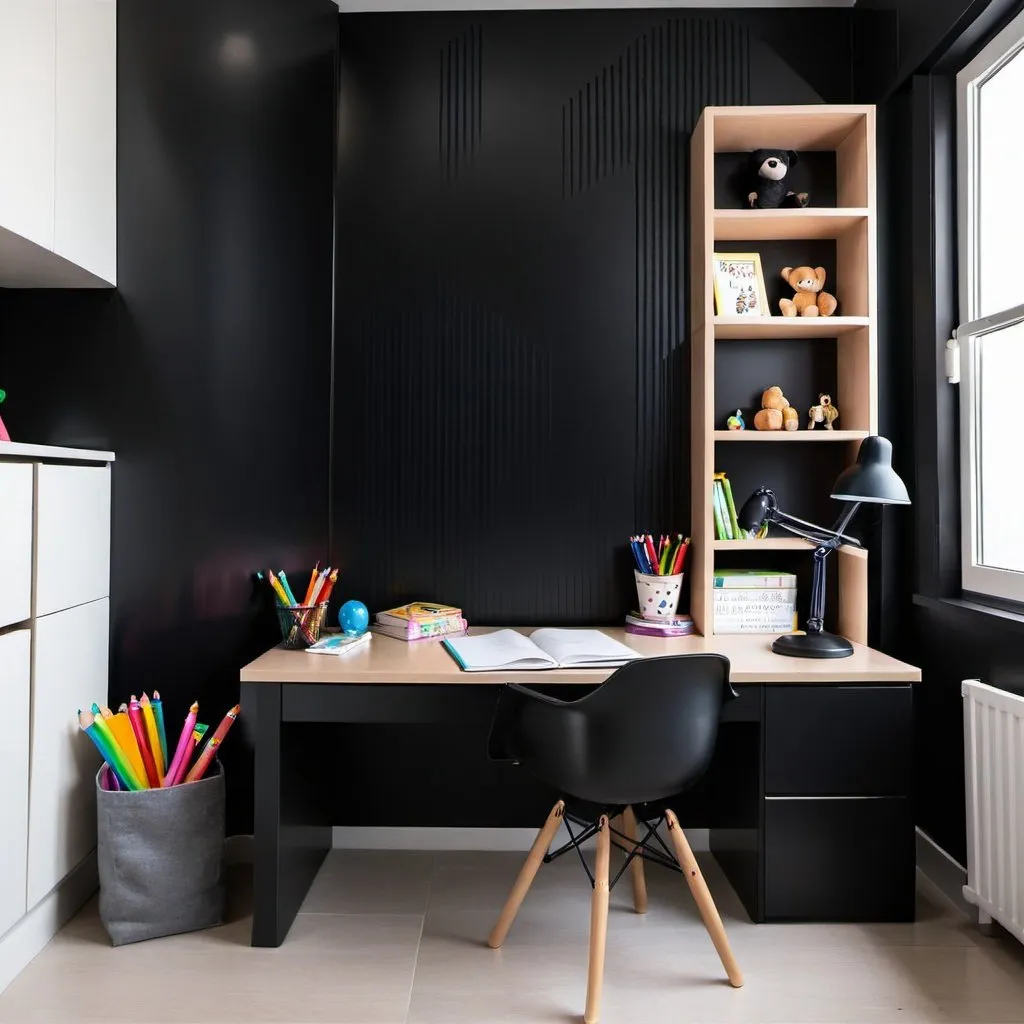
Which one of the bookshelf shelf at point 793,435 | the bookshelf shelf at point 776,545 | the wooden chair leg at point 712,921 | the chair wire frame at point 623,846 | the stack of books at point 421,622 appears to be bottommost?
the wooden chair leg at point 712,921

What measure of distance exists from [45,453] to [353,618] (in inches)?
34.9

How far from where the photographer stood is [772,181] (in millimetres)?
2477

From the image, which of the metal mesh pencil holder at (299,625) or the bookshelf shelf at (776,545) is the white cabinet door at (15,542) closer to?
the metal mesh pencil holder at (299,625)

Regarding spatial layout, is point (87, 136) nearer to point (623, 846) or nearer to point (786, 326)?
point (786, 326)

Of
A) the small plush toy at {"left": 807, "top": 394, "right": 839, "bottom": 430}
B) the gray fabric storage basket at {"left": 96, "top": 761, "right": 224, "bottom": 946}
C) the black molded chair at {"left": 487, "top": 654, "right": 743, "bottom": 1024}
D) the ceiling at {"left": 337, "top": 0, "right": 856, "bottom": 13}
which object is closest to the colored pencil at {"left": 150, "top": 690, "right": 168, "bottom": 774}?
the gray fabric storage basket at {"left": 96, "top": 761, "right": 224, "bottom": 946}

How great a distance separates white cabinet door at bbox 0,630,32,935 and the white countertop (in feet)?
1.32

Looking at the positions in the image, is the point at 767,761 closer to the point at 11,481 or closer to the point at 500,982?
the point at 500,982

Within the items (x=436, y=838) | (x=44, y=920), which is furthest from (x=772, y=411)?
(x=44, y=920)

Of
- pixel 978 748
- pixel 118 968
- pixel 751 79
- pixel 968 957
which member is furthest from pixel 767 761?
pixel 751 79

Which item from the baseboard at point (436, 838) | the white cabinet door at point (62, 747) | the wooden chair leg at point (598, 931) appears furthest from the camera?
the baseboard at point (436, 838)

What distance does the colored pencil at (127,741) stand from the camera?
2059 mm

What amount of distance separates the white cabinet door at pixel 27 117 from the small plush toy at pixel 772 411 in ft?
6.48

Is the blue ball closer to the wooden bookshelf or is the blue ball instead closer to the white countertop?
the white countertop

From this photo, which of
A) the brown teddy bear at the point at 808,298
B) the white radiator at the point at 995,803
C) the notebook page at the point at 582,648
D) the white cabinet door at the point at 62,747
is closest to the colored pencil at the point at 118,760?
the white cabinet door at the point at 62,747
